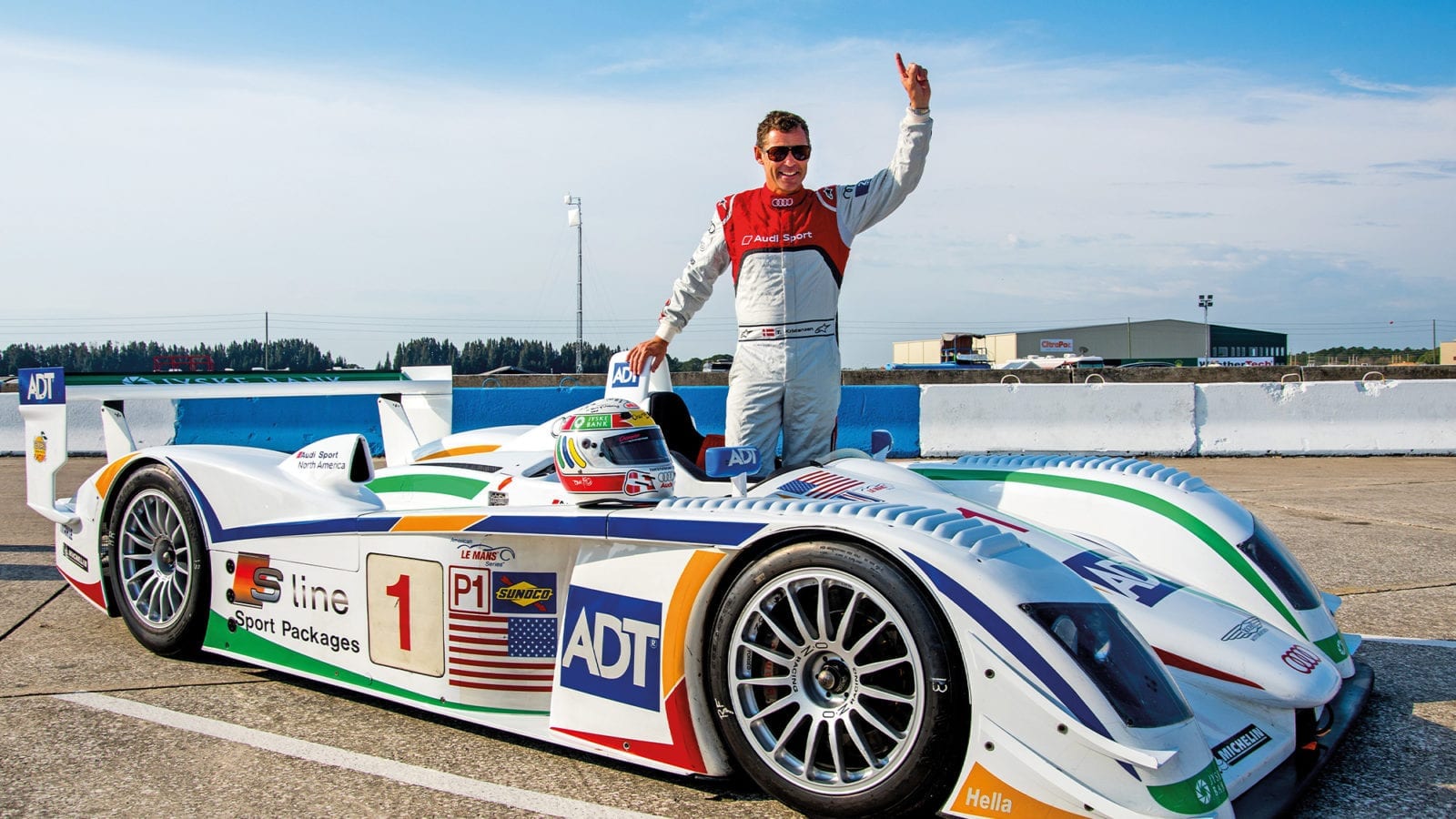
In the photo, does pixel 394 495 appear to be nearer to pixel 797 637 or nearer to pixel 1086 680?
pixel 797 637

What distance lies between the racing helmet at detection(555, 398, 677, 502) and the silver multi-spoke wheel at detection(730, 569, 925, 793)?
2.18ft

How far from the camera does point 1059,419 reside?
42.0 feet

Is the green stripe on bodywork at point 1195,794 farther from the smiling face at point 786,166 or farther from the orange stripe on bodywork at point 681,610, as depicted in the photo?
the smiling face at point 786,166

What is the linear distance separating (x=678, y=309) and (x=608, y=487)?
146 cm

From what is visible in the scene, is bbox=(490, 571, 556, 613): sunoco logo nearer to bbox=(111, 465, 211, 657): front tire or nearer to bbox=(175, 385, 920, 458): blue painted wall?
bbox=(111, 465, 211, 657): front tire

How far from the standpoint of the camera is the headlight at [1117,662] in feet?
8.09

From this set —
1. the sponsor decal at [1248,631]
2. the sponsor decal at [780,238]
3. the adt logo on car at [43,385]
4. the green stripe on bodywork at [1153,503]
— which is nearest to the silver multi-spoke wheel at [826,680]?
the sponsor decal at [1248,631]

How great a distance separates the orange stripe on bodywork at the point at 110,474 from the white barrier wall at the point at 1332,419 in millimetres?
11451

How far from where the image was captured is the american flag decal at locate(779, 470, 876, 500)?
11.3 ft

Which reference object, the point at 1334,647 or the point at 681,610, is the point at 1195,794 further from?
the point at 1334,647

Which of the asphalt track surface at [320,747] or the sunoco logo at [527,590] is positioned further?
the sunoco logo at [527,590]

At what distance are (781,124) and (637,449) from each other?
1580 mm

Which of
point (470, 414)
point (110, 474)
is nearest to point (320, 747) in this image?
point (110, 474)

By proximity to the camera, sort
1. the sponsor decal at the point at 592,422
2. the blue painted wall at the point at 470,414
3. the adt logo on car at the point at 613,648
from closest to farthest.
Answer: the adt logo on car at the point at 613,648 < the sponsor decal at the point at 592,422 < the blue painted wall at the point at 470,414
